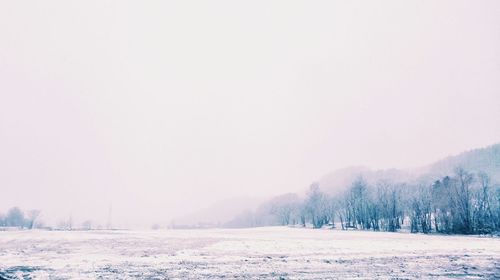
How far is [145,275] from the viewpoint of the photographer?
1739 cm

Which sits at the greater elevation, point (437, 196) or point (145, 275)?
point (437, 196)

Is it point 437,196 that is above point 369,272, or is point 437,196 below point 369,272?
above

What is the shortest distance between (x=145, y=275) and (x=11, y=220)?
741ft

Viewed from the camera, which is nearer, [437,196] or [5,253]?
[5,253]

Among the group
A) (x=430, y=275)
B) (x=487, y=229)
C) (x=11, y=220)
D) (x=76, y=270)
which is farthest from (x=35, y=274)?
(x=11, y=220)

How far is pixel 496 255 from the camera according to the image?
25.0m

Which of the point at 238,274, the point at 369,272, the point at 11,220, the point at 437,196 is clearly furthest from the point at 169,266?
the point at 11,220

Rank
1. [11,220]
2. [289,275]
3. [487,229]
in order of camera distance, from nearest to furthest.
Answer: [289,275], [487,229], [11,220]

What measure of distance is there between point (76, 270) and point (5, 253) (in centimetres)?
1205

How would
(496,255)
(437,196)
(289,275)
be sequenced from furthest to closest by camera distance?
(437,196)
(496,255)
(289,275)

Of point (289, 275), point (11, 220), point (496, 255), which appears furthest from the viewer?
point (11, 220)

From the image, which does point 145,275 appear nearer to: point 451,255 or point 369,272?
point 369,272

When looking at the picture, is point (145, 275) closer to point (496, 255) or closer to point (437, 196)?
point (496, 255)

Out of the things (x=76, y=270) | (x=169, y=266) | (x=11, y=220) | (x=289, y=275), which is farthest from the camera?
(x=11, y=220)
